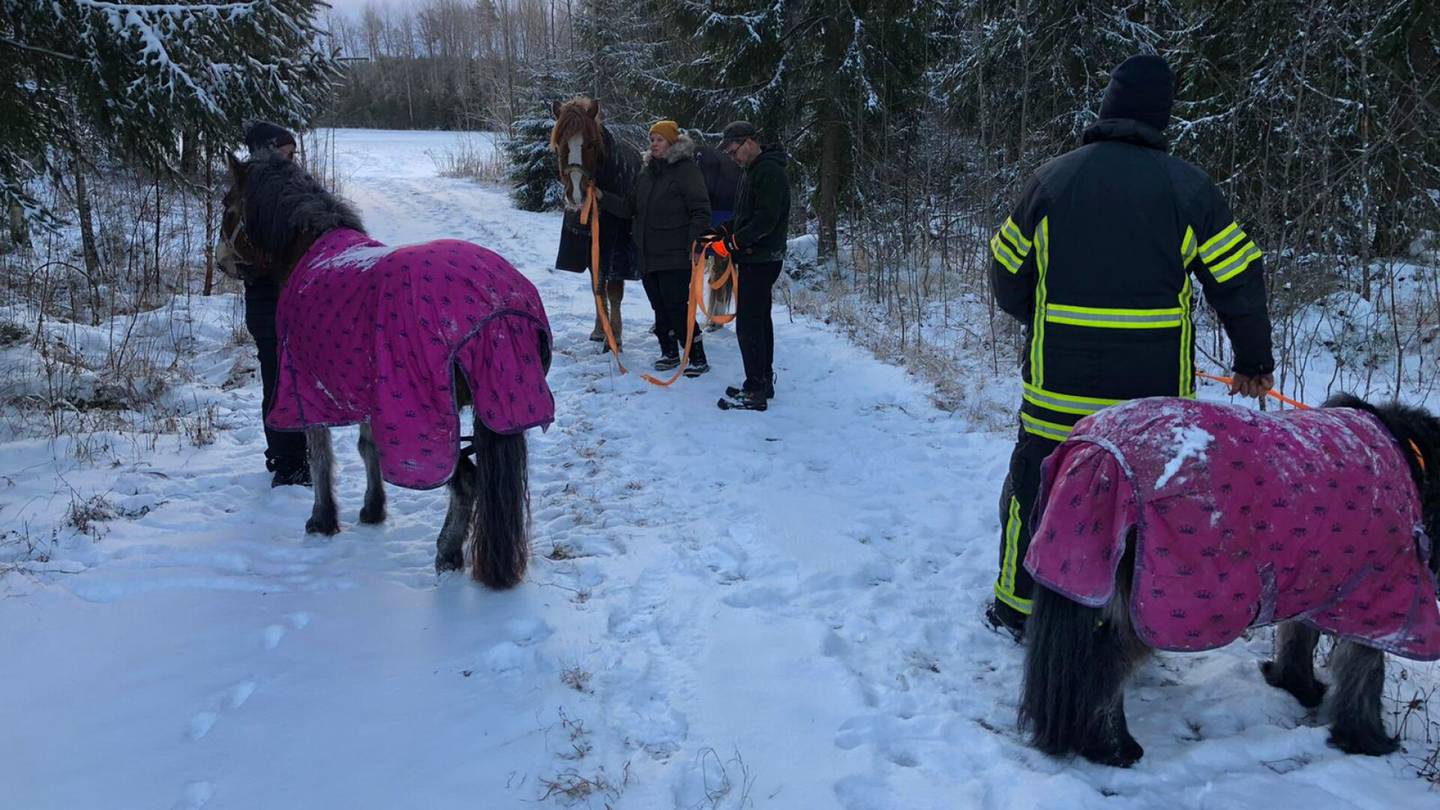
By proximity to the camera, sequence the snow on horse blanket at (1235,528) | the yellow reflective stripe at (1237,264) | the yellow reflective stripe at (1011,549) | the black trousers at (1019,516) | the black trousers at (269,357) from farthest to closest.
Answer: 1. the black trousers at (269,357)
2. the yellow reflective stripe at (1011,549)
3. the black trousers at (1019,516)
4. the yellow reflective stripe at (1237,264)
5. the snow on horse blanket at (1235,528)

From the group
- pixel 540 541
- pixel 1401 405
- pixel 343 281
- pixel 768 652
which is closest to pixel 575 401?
pixel 540 541

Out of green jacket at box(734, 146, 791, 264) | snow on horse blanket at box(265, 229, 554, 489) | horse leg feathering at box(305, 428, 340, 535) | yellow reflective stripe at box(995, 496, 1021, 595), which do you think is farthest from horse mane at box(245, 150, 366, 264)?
yellow reflective stripe at box(995, 496, 1021, 595)

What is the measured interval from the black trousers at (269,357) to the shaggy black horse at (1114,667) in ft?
12.5

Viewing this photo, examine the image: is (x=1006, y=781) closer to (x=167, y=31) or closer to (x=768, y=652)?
(x=768, y=652)

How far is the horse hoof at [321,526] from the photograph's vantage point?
4055 mm

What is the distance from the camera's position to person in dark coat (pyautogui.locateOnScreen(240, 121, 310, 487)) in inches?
163

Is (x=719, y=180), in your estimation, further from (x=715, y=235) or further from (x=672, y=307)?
(x=672, y=307)

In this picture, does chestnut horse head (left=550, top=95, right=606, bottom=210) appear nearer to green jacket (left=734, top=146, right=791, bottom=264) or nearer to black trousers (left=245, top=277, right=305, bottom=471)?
green jacket (left=734, top=146, right=791, bottom=264)

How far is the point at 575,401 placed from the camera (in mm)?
6105

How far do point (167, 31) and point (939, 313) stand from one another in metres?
6.91

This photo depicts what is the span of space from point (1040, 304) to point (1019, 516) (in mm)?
762

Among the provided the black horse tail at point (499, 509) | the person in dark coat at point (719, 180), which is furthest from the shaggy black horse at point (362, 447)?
the person in dark coat at point (719, 180)

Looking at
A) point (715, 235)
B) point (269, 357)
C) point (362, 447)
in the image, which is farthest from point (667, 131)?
point (362, 447)

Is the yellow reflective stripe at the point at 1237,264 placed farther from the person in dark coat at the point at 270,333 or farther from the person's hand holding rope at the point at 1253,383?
the person in dark coat at the point at 270,333
